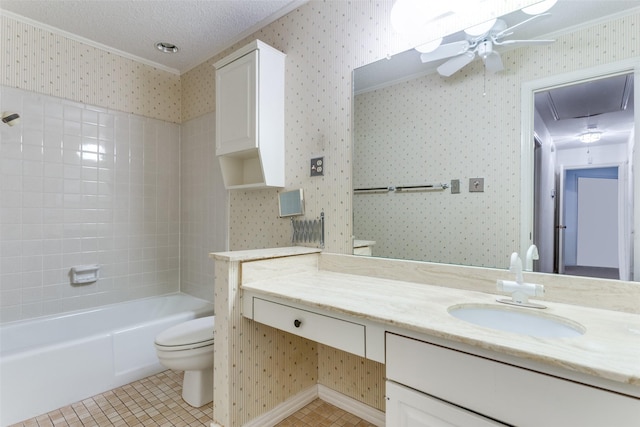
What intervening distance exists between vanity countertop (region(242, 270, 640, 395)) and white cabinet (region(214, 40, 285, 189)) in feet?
2.69

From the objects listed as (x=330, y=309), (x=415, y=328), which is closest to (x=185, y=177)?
(x=330, y=309)

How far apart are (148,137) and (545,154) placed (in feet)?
9.69

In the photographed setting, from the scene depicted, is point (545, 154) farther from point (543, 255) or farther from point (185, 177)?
point (185, 177)

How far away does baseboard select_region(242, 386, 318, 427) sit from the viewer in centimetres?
161

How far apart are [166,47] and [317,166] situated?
173 centimetres

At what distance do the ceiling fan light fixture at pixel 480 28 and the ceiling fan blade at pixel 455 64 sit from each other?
0.27 feet

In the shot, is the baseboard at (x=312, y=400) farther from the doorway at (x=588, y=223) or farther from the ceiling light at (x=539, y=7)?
the ceiling light at (x=539, y=7)

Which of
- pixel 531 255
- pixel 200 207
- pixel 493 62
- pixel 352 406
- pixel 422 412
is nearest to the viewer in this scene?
pixel 422 412

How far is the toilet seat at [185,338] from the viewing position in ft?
5.74

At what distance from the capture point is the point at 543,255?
1245mm

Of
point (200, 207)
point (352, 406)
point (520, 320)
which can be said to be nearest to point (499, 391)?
point (520, 320)

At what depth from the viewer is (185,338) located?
5.91 feet

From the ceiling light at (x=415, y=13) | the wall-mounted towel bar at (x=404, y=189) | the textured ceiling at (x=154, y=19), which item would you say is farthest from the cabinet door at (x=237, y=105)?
the ceiling light at (x=415, y=13)

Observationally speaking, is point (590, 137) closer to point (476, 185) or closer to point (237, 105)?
point (476, 185)
